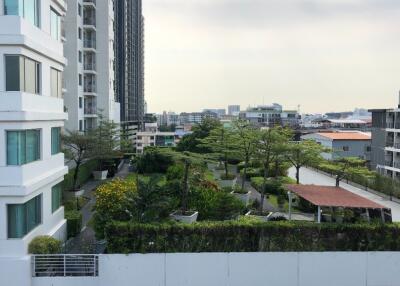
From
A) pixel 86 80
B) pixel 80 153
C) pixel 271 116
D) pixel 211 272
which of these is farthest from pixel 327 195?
pixel 271 116

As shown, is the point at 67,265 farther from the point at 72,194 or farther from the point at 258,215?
the point at 72,194

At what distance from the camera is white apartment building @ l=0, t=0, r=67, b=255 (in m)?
14.0

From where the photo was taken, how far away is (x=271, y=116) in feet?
519

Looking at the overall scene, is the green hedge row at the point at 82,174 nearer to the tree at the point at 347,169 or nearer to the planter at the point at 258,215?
the planter at the point at 258,215

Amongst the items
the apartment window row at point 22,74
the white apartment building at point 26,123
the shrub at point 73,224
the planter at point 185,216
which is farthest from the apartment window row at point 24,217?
the planter at point 185,216

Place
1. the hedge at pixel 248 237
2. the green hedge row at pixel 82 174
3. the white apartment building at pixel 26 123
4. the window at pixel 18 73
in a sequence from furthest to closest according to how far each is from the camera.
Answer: the green hedge row at pixel 82 174, the hedge at pixel 248 237, the window at pixel 18 73, the white apartment building at pixel 26 123

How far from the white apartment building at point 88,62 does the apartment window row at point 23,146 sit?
23.2 m

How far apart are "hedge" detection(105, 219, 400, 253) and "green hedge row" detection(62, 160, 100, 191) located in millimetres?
14088

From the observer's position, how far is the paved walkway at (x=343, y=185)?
27552mm

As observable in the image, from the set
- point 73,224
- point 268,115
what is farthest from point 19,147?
point 268,115

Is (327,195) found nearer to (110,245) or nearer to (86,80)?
(110,245)

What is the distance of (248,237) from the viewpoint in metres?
15.4

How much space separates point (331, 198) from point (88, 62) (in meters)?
32.4

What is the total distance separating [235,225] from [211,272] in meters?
1.80
